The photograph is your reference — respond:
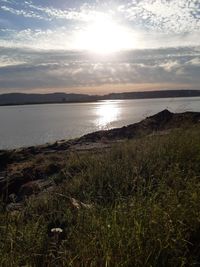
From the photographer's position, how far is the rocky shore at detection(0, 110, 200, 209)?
405 inches

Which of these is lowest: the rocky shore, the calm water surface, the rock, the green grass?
the calm water surface

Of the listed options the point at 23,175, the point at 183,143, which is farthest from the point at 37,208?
the point at 23,175

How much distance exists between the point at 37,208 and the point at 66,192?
947mm

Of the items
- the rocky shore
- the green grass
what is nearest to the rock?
the rocky shore

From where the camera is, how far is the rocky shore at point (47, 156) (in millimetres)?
10288

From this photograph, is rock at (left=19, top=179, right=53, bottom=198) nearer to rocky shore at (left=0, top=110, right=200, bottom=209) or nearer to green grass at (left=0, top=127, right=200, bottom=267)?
rocky shore at (left=0, top=110, right=200, bottom=209)

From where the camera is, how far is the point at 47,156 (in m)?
16.4

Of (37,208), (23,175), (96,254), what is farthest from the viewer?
(23,175)

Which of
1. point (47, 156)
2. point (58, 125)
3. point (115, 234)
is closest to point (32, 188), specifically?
point (115, 234)

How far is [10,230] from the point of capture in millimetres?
5332

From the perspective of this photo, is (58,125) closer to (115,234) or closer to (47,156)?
(47,156)

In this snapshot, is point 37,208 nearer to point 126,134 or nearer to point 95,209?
point 95,209

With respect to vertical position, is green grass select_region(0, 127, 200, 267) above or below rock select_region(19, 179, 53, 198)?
above

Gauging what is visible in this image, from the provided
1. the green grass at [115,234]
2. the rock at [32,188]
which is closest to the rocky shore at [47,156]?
the rock at [32,188]
